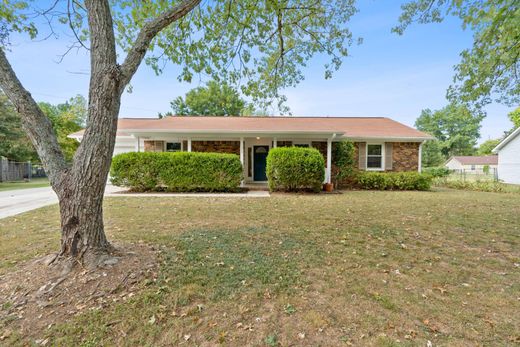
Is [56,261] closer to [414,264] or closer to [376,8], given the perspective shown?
[414,264]

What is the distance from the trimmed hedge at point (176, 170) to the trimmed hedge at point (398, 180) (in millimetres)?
6622

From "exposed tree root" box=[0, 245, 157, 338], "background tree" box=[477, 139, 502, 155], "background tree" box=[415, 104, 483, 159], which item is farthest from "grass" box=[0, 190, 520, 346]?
"background tree" box=[477, 139, 502, 155]

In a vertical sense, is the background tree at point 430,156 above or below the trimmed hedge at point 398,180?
above

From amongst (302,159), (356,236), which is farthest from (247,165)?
(356,236)

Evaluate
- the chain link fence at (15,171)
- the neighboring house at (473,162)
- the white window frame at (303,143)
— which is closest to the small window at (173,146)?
the white window frame at (303,143)

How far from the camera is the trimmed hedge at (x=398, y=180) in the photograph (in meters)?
11.7

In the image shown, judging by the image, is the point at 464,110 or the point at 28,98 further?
the point at 464,110

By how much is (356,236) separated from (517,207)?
6.84 m

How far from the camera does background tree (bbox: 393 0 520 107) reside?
421 cm

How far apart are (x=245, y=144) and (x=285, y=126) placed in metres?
2.31

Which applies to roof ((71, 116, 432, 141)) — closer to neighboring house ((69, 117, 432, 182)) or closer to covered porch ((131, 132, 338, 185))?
neighboring house ((69, 117, 432, 182))

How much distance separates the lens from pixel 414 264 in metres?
3.36

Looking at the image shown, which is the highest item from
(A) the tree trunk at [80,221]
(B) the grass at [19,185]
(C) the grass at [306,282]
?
(A) the tree trunk at [80,221]

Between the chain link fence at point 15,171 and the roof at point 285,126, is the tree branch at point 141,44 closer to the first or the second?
the roof at point 285,126
